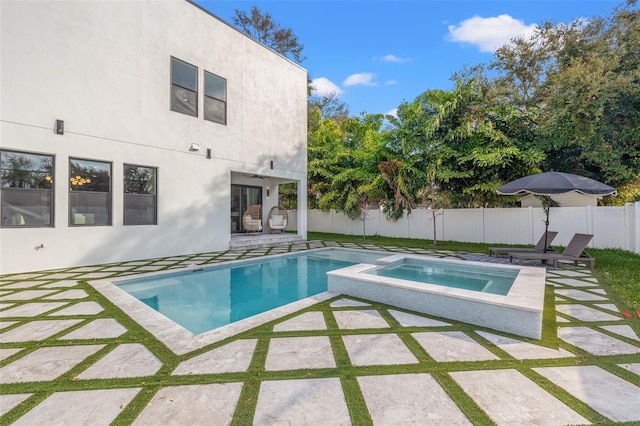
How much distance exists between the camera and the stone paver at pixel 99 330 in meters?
3.00

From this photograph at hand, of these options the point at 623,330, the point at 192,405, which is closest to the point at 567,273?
the point at 623,330

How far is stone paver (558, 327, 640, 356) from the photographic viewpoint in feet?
8.77

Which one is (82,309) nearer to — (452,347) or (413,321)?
(413,321)

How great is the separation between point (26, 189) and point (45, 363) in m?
5.26

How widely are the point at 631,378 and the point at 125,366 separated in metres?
3.91

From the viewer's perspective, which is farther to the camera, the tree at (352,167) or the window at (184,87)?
the tree at (352,167)

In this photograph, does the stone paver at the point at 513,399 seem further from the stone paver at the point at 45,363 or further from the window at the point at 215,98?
the window at the point at 215,98

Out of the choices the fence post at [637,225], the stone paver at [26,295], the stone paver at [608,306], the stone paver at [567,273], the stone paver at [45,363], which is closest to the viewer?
the stone paver at [45,363]

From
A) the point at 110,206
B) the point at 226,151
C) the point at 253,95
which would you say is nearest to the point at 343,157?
the point at 253,95

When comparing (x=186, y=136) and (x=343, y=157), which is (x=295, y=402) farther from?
(x=343, y=157)

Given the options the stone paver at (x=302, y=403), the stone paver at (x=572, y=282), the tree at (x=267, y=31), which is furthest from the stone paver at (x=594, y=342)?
the tree at (x=267, y=31)

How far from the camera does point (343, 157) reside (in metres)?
14.9

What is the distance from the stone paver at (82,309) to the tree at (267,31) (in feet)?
59.6

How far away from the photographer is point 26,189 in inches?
233
